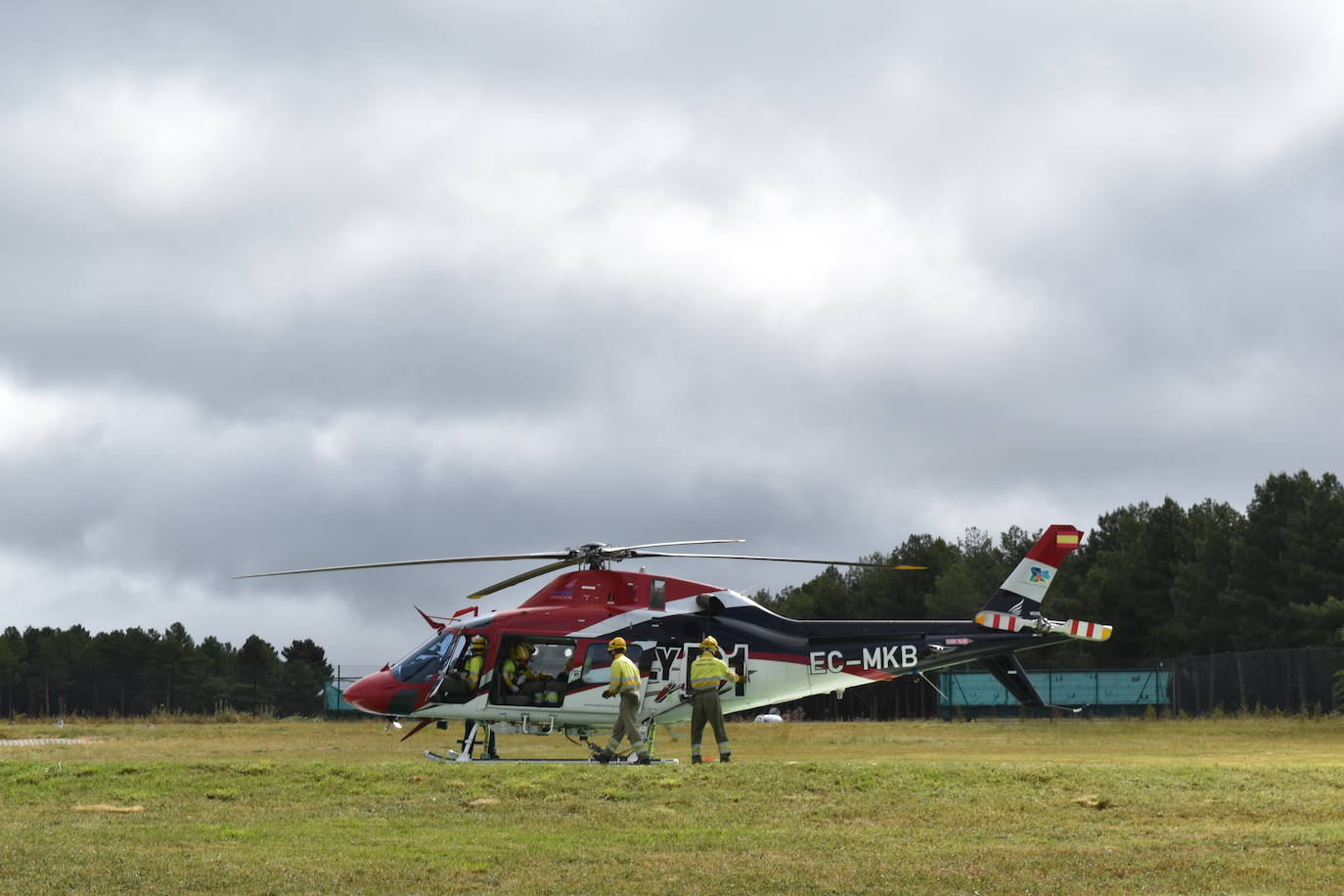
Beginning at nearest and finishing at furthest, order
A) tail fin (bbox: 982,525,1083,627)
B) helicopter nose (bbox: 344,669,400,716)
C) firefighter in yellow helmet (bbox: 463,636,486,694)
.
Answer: firefighter in yellow helmet (bbox: 463,636,486,694) < helicopter nose (bbox: 344,669,400,716) < tail fin (bbox: 982,525,1083,627)

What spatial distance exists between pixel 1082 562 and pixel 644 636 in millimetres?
70469

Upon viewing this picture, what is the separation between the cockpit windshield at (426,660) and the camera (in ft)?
82.2

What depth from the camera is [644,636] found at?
25.1 meters

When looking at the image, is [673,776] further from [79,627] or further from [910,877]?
[79,627]

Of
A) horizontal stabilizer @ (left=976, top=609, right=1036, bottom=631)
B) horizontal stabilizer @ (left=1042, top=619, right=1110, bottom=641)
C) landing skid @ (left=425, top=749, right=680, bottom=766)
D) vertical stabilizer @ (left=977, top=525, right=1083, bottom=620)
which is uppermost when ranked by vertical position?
vertical stabilizer @ (left=977, top=525, right=1083, bottom=620)

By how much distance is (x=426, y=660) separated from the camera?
A: 25188 mm

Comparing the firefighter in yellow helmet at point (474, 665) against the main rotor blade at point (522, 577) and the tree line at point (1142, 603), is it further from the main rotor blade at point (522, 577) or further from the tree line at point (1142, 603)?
the tree line at point (1142, 603)

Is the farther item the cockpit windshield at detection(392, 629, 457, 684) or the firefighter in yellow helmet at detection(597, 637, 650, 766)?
the cockpit windshield at detection(392, 629, 457, 684)

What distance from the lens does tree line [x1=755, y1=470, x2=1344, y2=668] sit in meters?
69.9

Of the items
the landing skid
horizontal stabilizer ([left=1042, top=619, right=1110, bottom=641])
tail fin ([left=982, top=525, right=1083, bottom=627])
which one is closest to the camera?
the landing skid

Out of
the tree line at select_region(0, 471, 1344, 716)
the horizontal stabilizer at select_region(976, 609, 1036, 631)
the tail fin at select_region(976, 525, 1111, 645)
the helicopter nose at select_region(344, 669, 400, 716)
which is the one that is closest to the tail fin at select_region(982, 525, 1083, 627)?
the tail fin at select_region(976, 525, 1111, 645)

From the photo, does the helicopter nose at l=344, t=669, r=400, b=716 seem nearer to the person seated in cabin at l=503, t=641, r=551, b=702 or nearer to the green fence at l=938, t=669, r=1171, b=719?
the person seated in cabin at l=503, t=641, r=551, b=702

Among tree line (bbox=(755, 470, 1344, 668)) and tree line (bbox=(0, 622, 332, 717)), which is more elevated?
tree line (bbox=(755, 470, 1344, 668))

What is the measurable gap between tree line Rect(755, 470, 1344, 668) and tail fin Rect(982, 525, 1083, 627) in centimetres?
4160
